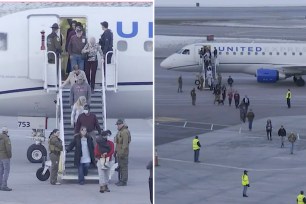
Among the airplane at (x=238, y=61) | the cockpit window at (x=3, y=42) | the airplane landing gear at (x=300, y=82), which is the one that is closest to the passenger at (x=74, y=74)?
the cockpit window at (x=3, y=42)

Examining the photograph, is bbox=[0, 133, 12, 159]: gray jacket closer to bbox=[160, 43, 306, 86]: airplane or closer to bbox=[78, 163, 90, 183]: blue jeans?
bbox=[78, 163, 90, 183]: blue jeans

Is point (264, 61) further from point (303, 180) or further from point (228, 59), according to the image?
point (303, 180)

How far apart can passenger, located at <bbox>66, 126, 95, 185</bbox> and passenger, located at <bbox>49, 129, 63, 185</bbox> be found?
0.89 ft

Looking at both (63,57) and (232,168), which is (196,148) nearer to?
(232,168)

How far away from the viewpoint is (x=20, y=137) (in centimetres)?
2575

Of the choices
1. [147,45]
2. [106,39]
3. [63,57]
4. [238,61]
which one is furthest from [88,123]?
[238,61]

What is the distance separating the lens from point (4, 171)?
60.9 feet

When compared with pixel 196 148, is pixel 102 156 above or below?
above

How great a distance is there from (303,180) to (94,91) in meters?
11.1

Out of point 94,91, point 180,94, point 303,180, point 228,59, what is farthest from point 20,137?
point 228,59

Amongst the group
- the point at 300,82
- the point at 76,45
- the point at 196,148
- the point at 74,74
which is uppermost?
the point at 76,45

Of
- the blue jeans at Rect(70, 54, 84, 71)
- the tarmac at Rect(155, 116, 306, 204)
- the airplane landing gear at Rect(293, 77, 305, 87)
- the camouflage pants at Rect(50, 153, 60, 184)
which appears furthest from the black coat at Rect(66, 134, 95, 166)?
the airplane landing gear at Rect(293, 77, 305, 87)

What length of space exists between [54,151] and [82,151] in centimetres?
89

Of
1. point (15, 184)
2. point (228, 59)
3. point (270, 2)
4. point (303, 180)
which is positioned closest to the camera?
point (15, 184)
